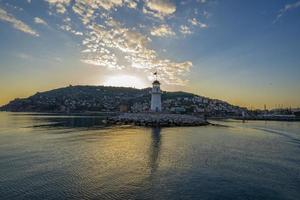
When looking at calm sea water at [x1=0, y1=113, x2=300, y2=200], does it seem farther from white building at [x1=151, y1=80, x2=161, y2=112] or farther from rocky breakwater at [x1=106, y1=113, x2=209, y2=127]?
white building at [x1=151, y1=80, x2=161, y2=112]

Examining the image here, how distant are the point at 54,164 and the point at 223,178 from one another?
13080mm

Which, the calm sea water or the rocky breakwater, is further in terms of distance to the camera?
the rocky breakwater

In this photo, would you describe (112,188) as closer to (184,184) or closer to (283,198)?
(184,184)

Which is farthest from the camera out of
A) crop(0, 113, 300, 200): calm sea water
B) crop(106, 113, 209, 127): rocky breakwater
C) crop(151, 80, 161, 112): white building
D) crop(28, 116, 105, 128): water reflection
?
crop(151, 80, 161, 112): white building

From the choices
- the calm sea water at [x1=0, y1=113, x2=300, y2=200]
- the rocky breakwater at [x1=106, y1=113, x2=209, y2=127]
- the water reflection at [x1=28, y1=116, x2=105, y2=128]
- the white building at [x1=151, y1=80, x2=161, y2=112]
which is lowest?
the calm sea water at [x1=0, y1=113, x2=300, y2=200]

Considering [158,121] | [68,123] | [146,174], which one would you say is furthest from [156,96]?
[146,174]

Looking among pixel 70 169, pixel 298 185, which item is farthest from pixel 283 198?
pixel 70 169

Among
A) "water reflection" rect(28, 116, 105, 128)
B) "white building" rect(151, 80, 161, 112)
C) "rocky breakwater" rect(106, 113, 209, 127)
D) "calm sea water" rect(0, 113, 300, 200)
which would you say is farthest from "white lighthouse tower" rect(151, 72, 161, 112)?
"calm sea water" rect(0, 113, 300, 200)

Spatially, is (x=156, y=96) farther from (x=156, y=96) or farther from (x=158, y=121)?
(x=158, y=121)

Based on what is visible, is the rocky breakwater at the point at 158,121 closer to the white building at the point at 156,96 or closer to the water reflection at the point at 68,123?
the white building at the point at 156,96

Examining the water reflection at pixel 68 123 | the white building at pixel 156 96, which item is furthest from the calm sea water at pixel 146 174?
the white building at pixel 156 96

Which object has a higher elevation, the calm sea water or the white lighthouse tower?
the white lighthouse tower

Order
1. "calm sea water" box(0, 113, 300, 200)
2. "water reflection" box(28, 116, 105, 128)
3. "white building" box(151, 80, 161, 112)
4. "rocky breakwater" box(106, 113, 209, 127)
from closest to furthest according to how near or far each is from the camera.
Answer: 1. "calm sea water" box(0, 113, 300, 200)
2. "water reflection" box(28, 116, 105, 128)
3. "rocky breakwater" box(106, 113, 209, 127)
4. "white building" box(151, 80, 161, 112)

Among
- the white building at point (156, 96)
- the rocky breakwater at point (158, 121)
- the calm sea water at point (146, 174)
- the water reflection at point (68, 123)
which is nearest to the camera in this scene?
the calm sea water at point (146, 174)
